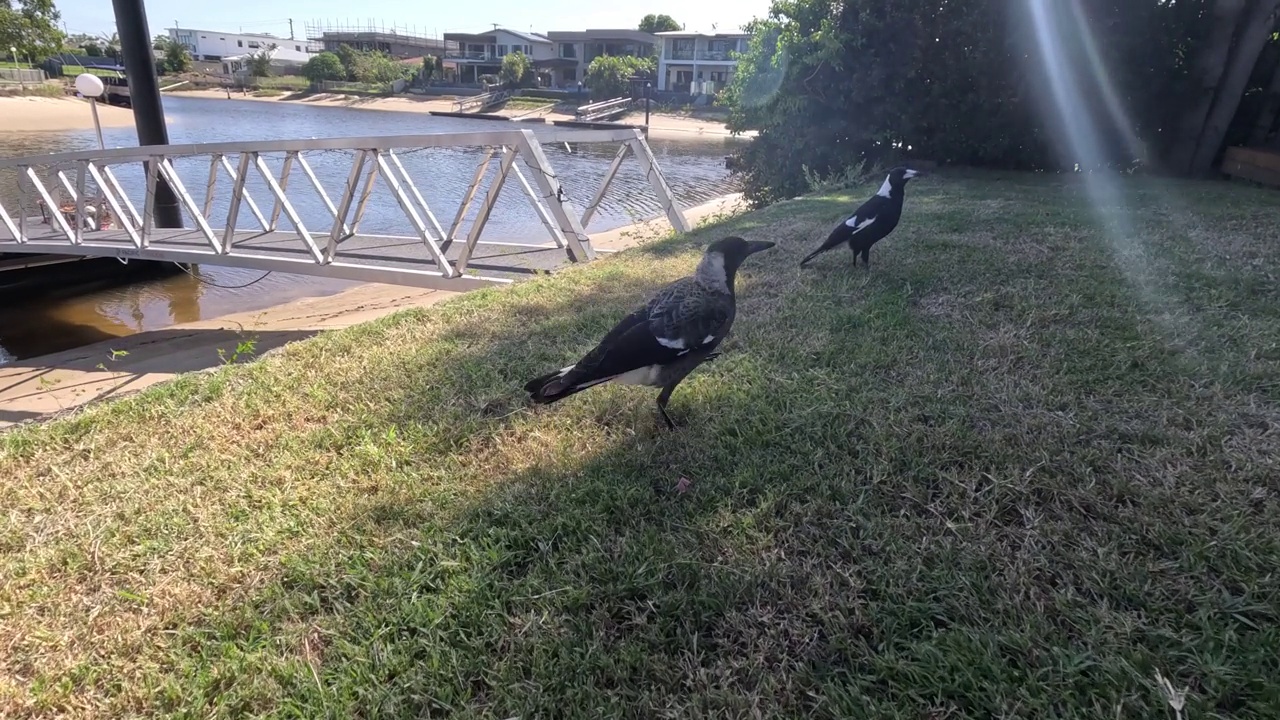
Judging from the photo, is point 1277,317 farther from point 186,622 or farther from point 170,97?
point 170,97

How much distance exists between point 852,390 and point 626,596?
1.55m

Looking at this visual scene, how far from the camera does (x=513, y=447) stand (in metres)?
2.78

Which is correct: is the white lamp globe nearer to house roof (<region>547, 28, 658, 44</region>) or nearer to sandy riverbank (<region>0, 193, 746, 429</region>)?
sandy riverbank (<region>0, 193, 746, 429</region>)

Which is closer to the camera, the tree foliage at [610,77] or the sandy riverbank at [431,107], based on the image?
the sandy riverbank at [431,107]

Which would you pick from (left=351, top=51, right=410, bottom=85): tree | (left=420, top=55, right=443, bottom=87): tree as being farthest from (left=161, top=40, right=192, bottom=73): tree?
(left=420, top=55, right=443, bottom=87): tree

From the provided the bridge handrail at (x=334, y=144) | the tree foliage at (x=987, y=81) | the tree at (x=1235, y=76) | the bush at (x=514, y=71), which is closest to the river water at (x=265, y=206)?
the bridge handrail at (x=334, y=144)

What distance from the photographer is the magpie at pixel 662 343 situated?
2498 mm

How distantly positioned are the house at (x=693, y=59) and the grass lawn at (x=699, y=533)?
54294 mm

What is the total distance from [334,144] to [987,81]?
1021 centimetres

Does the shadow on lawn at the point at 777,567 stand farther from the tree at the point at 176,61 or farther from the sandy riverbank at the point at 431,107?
the tree at the point at 176,61

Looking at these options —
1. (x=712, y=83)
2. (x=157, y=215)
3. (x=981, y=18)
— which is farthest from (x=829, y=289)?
(x=712, y=83)

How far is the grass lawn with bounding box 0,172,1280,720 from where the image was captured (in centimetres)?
166

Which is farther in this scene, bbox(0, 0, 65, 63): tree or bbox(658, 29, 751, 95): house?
bbox(658, 29, 751, 95): house

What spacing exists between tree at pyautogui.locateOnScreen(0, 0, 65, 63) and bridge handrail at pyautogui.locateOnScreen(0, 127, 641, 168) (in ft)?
117
